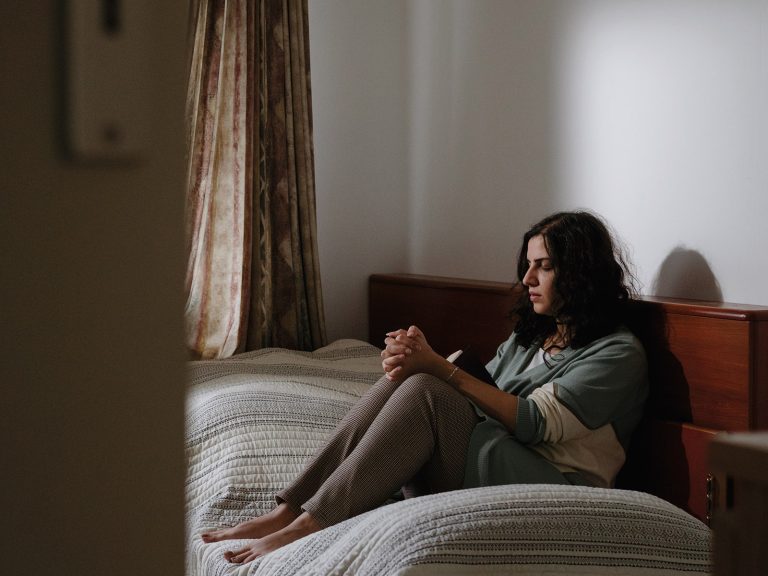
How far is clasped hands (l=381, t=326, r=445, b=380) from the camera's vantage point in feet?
6.50

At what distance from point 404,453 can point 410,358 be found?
24 centimetres

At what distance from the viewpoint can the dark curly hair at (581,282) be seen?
6.69ft

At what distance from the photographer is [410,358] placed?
1.98m

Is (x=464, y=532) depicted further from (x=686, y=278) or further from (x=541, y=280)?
(x=686, y=278)

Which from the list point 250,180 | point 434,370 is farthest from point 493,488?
point 250,180

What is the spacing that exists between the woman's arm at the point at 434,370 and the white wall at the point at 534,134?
60 cm

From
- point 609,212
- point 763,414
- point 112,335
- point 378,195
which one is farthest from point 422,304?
point 112,335

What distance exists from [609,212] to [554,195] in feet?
0.86

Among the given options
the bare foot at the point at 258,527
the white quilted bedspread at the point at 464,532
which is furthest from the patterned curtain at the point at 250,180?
the bare foot at the point at 258,527

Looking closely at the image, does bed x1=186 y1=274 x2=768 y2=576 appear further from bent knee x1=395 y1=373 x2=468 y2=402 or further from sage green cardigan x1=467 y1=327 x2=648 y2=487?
bent knee x1=395 y1=373 x2=468 y2=402

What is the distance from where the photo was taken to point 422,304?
3.06 metres

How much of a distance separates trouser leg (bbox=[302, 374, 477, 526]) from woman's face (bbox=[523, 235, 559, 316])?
35cm

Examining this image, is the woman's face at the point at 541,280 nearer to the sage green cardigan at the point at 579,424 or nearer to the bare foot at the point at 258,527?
the sage green cardigan at the point at 579,424

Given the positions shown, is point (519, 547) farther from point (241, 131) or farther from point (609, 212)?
point (241, 131)
